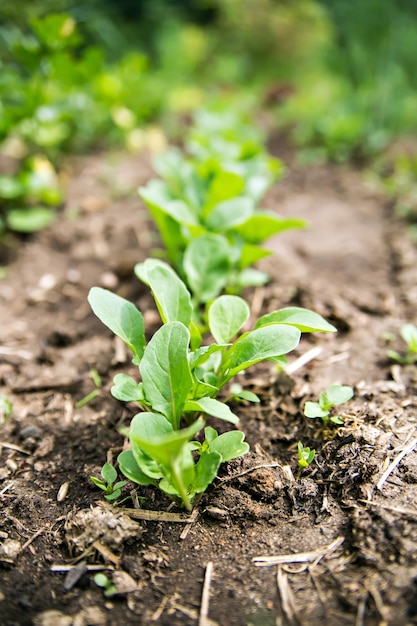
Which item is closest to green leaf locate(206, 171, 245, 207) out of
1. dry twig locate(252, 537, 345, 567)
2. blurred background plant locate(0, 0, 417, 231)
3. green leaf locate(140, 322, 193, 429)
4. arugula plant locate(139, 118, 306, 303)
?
arugula plant locate(139, 118, 306, 303)

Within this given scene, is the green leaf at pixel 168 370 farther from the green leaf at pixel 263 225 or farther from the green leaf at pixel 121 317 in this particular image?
the green leaf at pixel 263 225

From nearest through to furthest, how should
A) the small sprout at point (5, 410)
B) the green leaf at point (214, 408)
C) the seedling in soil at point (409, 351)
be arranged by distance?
1. the green leaf at point (214, 408)
2. the small sprout at point (5, 410)
3. the seedling in soil at point (409, 351)

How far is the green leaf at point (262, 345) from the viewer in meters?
1.31

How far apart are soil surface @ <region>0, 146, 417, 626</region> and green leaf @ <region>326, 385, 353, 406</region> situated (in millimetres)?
67

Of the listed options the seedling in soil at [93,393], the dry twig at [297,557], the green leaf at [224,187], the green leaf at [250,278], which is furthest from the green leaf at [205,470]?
the green leaf at [224,187]

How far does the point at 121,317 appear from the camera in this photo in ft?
4.72

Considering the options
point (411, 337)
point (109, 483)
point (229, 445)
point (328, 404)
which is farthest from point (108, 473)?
point (411, 337)

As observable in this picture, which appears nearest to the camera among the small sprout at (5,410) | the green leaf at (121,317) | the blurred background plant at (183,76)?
the green leaf at (121,317)

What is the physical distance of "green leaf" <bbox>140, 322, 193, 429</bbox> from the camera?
4.11 feet

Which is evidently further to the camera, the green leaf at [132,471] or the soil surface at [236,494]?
the green leaf at [132,471]

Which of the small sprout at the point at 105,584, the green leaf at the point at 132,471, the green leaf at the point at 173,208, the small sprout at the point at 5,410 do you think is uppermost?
the green leaf at the point at 173,208

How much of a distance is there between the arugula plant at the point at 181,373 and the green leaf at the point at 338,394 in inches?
9.2

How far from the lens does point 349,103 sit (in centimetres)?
475

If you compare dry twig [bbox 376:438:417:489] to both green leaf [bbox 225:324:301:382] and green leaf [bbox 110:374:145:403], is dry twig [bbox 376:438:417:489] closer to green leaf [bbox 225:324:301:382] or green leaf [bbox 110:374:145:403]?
green leaf [bbox 225:324:301:382]
